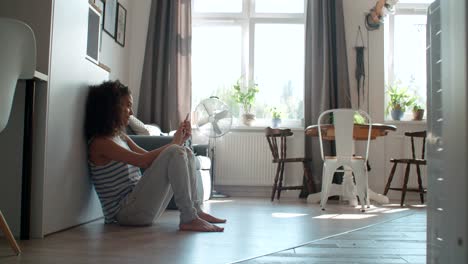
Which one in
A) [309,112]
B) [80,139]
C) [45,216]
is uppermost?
[309,112]

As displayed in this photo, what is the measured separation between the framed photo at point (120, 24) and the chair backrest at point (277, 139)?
1.83 meters

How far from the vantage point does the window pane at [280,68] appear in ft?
18.7

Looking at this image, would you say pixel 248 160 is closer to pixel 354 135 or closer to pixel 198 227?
pixel 354 135

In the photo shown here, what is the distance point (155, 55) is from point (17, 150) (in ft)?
11.5

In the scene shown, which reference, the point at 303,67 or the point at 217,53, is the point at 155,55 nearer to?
the point at 217,53

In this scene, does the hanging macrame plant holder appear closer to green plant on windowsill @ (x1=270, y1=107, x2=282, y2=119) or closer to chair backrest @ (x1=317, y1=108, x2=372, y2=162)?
green plant on windowsill @ (x1=270, y1=107, x2=282, y2=119)

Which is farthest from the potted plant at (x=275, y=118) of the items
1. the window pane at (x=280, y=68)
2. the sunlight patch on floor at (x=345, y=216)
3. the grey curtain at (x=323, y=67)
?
the sunlight patch on floor at (x=345, y=216)

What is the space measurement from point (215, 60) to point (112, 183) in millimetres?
3430

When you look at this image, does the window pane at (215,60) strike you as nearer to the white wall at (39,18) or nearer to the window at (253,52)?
the window at (253,52)

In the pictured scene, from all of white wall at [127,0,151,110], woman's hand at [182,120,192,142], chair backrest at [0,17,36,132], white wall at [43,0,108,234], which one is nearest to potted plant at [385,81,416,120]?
white wall at [127,0,151,110]

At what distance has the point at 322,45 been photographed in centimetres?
539

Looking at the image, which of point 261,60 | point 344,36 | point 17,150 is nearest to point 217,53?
point 261,60

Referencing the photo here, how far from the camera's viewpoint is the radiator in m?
5.45

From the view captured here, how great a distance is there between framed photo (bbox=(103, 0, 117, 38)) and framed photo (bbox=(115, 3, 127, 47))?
0.11 meters
